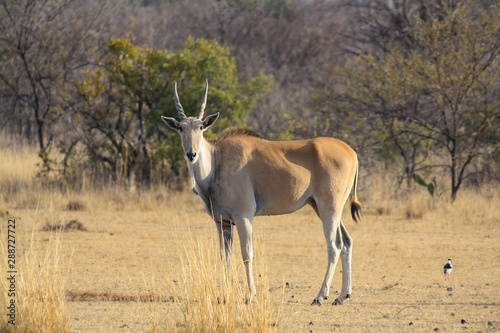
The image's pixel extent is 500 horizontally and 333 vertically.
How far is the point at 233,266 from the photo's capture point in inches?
190

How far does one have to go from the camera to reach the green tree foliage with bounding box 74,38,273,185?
13859mm

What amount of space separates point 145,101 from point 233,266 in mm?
9704

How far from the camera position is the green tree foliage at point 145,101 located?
13859mm

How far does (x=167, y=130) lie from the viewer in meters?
14.3

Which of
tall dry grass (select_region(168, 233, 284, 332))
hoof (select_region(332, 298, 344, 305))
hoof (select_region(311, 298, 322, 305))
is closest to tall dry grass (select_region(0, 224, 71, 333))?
tall dry grass (select_region(168, 233, 284, 332))

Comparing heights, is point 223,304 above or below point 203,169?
below

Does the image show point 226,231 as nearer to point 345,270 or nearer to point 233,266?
point 345,270

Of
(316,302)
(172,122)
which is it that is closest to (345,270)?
(316,302)

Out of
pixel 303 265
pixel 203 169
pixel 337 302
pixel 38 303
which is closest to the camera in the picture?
pixel 38 303

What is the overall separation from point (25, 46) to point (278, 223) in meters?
7.36

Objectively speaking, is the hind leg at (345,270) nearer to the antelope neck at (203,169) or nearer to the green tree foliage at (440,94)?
the antelope neck at (203,169)

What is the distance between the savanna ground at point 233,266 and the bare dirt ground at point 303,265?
0.8 inches

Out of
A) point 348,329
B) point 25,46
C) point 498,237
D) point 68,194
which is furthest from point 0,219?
point 498,237

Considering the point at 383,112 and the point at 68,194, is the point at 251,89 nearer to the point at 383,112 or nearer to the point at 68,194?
the point at 383,112
